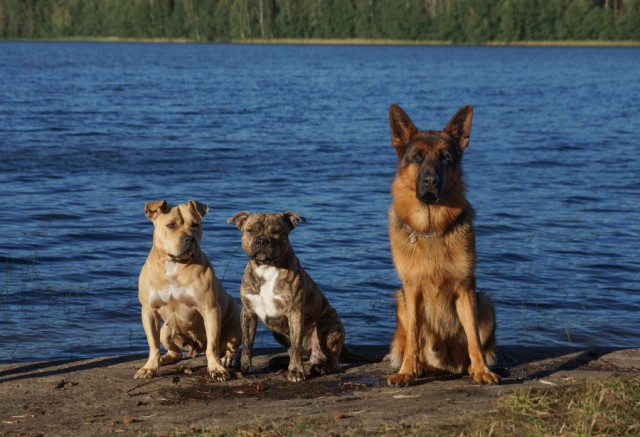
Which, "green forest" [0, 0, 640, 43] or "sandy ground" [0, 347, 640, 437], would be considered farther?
"green forest" [0, 0, 640, 43]

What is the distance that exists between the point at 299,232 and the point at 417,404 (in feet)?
33.3

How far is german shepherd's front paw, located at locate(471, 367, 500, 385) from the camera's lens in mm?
7383

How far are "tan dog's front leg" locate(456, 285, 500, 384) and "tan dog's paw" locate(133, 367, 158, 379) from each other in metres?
2.47

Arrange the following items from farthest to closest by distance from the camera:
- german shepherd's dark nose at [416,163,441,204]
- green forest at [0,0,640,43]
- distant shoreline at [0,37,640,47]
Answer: distant shoreline at [0,37,640,47] → green forest at [0,0,640,43] → german shepherd's dark nose at [416,163,441,204]

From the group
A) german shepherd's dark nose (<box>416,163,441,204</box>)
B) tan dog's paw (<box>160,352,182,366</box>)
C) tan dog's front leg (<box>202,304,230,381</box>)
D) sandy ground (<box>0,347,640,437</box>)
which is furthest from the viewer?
tan dog's paw (<box>160,352,182,366</box>)

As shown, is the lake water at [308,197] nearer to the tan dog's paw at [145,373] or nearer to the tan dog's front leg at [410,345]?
the tan dog's paw at [145,373]

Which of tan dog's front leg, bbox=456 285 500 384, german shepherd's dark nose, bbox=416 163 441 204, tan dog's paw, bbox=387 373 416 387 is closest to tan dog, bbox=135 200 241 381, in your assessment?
tan dog's paw, bbox=387 373 416 387

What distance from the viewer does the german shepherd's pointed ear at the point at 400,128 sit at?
757 cm

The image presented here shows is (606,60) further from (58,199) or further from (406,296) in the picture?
(406,296)

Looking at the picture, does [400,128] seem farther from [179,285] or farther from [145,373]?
[145,373]

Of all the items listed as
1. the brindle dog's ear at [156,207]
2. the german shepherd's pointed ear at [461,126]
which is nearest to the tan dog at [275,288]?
the brindle dog's ear at [156,207]

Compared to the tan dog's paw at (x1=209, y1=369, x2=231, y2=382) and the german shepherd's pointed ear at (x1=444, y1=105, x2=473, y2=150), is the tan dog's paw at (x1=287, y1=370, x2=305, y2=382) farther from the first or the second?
the german shepherd's pointed ear at (x1=444, y1=105, x2=473, y2=150)

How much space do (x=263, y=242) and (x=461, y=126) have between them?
1792mm

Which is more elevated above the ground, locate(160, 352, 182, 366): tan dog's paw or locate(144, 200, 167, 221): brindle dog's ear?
locate(144, 200, 167, 221): brindle dog's ear
